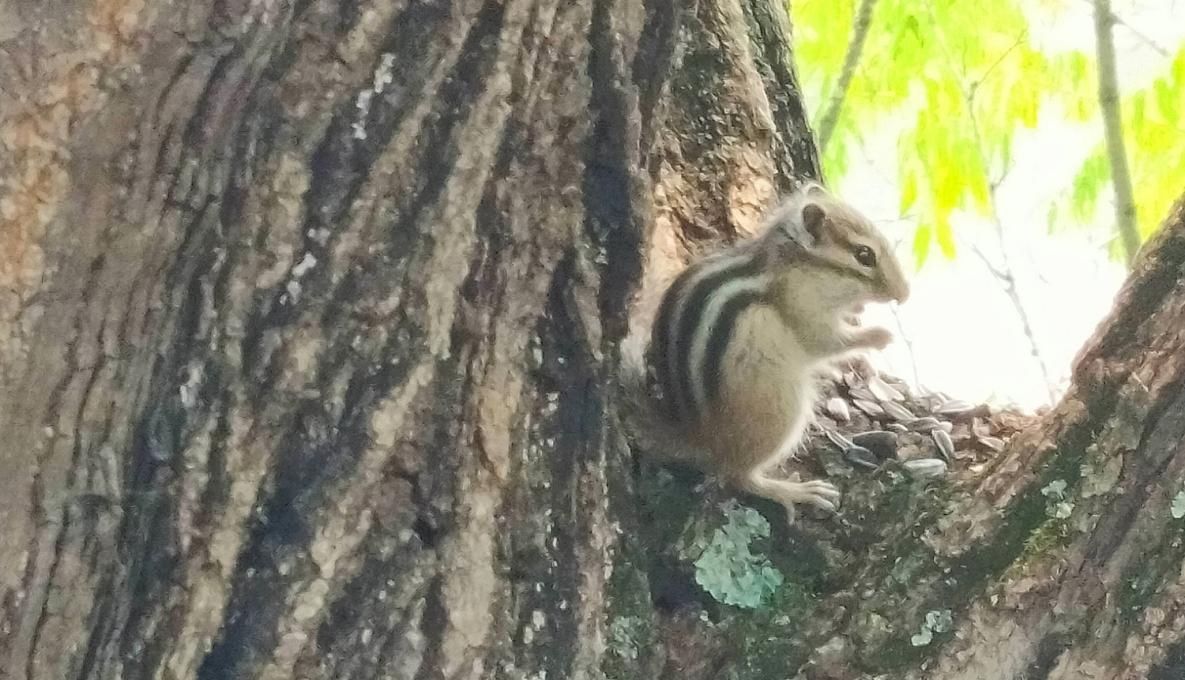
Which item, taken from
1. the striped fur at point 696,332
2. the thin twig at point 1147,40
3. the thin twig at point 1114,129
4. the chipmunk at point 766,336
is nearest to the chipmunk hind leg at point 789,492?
the chipmunk at point 766,336

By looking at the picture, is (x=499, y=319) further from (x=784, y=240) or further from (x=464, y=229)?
(x=784, y=240)

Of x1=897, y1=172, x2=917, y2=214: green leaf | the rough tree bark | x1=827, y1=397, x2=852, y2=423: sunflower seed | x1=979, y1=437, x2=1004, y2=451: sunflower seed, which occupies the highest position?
x1=897, y1=172, x2=917, y2=214: green leaf

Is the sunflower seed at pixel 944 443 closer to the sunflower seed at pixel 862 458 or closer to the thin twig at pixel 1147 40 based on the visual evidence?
the sunflower seed at pixel 862 458

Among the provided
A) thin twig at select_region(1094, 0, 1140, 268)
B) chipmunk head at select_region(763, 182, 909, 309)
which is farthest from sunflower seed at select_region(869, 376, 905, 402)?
thin twig at select_region(1094, 0, 1140, 268)

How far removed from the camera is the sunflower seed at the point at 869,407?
65.9 inches

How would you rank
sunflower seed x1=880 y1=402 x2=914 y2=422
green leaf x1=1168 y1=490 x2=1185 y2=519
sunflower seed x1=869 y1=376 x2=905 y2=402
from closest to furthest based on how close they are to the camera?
green leaf x1=1168 y1=490 x2=1185 y2=519, sunflower seed x1=880 y1=402 x2=914 y2=422, sunflower seed x1=869 y1=376 x2=905 y2=402

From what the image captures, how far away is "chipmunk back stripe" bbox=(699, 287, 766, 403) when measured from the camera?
1.48 meters

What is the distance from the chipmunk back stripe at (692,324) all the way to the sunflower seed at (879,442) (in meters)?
0.23

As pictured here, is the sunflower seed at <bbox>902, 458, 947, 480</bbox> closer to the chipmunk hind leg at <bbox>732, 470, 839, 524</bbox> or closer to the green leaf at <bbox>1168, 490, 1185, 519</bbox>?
the chipmunk hind leg at <bbox>732, 470, 839, 524</bbox>

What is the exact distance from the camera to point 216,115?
2.99 feet

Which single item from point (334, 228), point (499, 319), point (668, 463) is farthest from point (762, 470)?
point (334, 228)

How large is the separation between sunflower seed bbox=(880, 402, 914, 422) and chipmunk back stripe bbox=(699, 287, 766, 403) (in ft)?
0.92


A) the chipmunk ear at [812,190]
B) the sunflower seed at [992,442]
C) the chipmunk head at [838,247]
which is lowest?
the sunflower seed at [992,442]

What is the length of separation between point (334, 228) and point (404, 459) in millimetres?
209
